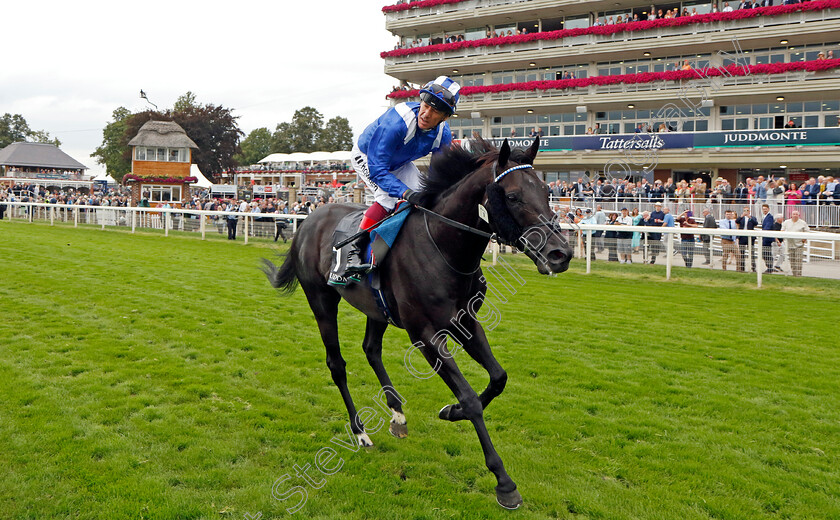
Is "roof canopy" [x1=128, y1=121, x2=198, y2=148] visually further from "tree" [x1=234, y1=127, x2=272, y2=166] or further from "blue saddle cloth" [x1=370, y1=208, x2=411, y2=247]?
"blue saddle cloth" [x1=370, y1=208, x2=411, y2=247]

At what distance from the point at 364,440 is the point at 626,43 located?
3131 cm

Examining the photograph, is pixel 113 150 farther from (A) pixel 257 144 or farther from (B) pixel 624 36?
(B) pixel 624 36

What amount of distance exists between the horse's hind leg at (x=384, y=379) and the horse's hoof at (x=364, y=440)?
0.19 m

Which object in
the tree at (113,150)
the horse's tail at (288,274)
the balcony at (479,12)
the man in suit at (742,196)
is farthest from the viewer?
the tree at (113,150)

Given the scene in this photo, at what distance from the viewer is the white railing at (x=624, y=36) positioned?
88.3 feet

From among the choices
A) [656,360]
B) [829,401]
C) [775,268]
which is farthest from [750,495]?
[775,268]

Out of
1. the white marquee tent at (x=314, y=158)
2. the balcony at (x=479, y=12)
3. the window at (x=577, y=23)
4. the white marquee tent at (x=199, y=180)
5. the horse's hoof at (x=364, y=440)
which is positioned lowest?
the horse's hoof at (x=364, y=440)

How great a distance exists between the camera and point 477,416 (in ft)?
10.4

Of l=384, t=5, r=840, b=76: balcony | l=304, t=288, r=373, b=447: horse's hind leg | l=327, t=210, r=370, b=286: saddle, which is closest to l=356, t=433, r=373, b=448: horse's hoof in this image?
l=304, t=288, r=373, b=447: horse's hind leg

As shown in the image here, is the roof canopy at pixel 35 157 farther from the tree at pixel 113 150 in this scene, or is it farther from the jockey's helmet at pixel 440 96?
the jockey's helmet at pixel 440 96

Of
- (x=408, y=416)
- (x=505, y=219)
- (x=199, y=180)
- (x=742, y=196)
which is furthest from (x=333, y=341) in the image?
(x=199, y=180)

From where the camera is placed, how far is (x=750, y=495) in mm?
3127

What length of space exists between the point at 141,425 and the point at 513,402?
8.50 feet

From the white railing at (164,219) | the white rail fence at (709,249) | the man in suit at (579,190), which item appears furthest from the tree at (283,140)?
the white rail fence at (709,249)
